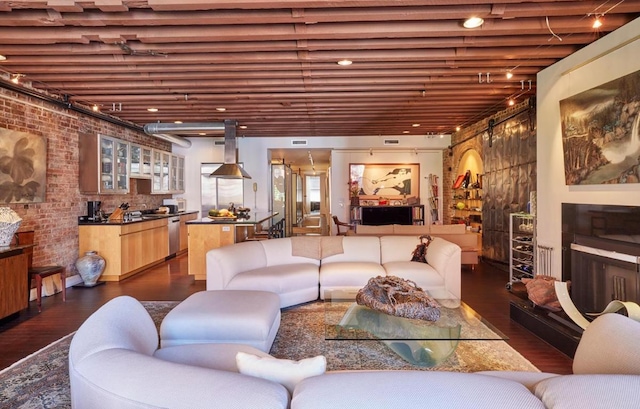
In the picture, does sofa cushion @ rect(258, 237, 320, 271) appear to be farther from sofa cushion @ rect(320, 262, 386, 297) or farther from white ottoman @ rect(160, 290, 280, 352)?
white ottoman @ rect(160, 290, 280, 352)

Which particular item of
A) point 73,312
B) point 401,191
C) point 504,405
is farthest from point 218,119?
point 504,405

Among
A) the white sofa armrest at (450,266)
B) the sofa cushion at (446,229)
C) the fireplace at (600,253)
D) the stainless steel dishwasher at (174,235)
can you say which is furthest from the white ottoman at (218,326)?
the stainless steel dishwasher at (174,235)

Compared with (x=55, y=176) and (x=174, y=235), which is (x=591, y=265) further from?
(x=174, y=235)

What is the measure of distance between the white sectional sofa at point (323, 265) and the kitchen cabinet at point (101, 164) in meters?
3.22

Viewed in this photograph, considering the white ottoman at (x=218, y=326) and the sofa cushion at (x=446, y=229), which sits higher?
the sofa cushion at (x=446, y=229)

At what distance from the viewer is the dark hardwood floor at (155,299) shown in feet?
10.2

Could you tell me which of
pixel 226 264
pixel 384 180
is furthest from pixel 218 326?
pixel 384 180

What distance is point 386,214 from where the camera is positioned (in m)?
9.85

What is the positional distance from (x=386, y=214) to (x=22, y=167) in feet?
25.1

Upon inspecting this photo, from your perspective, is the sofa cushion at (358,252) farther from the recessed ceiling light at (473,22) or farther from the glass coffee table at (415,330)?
the recessed ceiling light at (473,22)

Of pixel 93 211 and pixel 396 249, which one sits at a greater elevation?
pixel 93 211

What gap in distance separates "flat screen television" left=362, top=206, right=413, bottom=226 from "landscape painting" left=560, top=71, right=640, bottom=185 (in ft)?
19.3

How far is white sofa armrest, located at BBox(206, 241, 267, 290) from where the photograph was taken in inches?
157

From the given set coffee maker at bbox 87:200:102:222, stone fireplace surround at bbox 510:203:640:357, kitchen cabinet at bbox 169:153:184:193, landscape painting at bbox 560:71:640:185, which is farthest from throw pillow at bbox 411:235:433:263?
kitchen cabinet at bbox 169:153:184:193
